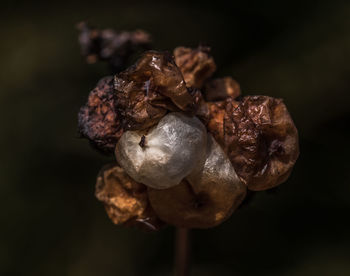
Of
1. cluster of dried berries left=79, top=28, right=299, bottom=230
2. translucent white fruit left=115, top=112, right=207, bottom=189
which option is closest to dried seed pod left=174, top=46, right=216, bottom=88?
cluster of dried berries left=79, top=28, right=299, bottom=230

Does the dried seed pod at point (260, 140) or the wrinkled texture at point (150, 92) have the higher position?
the wrinkled texture at point (150, 92)

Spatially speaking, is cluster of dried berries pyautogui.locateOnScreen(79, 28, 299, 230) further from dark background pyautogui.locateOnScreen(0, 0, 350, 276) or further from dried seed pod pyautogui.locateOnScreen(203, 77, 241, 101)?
dark background pyautogui.locateOnScreen(0, 0, 350, 276)

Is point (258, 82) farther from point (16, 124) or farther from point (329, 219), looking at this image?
point (16, 124)

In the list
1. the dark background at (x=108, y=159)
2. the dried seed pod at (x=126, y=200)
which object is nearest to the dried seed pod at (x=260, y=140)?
the dried seed pod at (x=126, y=200)

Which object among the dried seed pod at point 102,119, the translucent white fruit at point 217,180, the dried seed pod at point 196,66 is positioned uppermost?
the dried seed pod at point 196,66

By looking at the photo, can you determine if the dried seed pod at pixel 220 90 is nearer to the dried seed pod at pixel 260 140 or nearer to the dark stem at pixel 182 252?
the dried seed pod at pixel 260 140

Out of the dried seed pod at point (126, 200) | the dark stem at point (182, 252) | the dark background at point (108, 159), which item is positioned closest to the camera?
the dried seed pod at point (126, 200)

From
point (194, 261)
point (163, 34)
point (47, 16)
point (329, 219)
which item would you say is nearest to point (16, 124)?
point (47, 16)

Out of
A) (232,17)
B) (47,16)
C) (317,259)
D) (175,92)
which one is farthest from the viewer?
(47,16)
